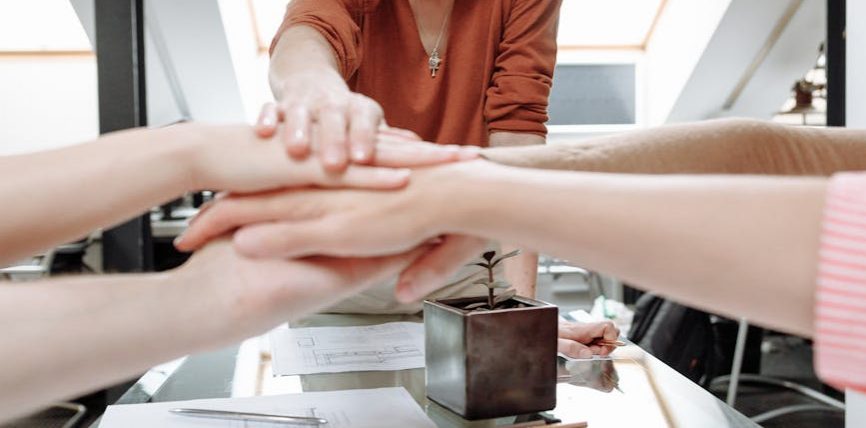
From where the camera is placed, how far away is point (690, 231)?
0.58 metres

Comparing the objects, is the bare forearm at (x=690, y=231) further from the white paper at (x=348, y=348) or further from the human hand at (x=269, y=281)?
the white paper at (x=348, y=348)

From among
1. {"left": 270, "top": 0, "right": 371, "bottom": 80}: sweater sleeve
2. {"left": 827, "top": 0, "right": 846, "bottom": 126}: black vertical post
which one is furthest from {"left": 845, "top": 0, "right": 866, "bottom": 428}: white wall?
{"left": 270, "top": 0, "right": 371, "bottom": 80}: sweater sleeve

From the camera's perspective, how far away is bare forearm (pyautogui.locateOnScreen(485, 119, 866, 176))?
89 cm

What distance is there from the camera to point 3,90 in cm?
337

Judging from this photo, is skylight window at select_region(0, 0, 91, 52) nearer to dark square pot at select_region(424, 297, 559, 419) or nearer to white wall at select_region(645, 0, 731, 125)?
white wall at select_region(645, 0, 731, 125)

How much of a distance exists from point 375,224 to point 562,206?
0.18 meters

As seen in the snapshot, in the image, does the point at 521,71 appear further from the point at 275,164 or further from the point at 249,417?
the point at 249,417

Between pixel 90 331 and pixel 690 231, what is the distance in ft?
1.50

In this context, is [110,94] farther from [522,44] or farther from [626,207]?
[626,207]

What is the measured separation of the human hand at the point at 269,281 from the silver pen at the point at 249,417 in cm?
11

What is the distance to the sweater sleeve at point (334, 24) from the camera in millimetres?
1312

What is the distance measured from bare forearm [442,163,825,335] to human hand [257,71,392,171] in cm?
17

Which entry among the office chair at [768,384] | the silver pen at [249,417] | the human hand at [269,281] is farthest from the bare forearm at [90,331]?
the office chair at [768,384]

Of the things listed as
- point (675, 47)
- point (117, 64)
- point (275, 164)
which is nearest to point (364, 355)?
point (275, 164)
